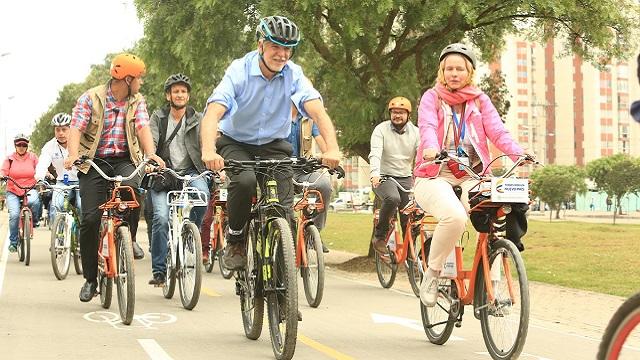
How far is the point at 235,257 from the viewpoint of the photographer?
7691mm

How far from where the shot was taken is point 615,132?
470 ft

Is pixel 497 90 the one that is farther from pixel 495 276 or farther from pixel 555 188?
pixel 555 188

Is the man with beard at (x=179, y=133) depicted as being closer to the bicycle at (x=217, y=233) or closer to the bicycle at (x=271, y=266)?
the bicycle at (x=217, y=233)

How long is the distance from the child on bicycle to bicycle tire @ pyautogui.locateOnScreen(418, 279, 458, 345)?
9.70 metres

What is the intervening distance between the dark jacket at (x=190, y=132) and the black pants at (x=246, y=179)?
417cm

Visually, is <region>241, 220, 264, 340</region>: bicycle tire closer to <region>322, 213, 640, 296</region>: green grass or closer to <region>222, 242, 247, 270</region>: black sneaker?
<region>222, 242, 247, 270</region>: black sneaker

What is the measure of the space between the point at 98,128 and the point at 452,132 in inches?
139

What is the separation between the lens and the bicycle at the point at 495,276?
6535mm

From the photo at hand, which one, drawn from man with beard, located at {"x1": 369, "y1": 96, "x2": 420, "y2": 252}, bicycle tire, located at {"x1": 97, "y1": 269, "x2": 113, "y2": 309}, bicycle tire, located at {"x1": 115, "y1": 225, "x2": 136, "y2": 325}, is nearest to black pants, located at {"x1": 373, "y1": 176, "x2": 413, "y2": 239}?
man with beard, located at {"x1": 369, "y1": 96, "x2": 420, "y2": 252}

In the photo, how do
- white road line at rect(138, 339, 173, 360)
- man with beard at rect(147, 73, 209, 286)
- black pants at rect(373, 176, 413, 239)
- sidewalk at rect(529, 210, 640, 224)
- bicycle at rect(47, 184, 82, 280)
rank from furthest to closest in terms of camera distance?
sidewalk at rect(529, 210, 640, 224), bicycle at rect(47, 184, 82, 280), black pants at rect(373, 176, 413, 239), man with beard at rect(147, 73, 209, 286), white road line at rect(138, 339, 173, 360)

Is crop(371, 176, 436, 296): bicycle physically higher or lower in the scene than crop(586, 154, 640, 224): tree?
lower

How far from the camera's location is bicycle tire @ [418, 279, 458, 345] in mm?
7448

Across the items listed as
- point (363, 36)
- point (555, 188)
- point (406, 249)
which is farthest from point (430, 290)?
point (555, 188)

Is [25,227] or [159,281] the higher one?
[25,227]
